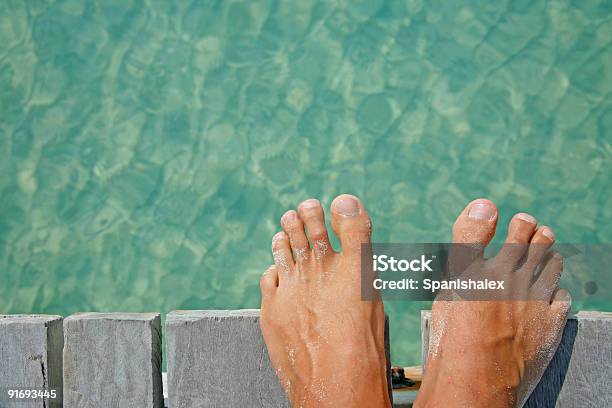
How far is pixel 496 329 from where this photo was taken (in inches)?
57.3

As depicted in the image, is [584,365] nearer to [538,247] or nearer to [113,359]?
[538,247]

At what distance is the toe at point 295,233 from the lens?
5.45 ft

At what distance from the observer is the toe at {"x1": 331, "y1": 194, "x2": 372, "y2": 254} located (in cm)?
157

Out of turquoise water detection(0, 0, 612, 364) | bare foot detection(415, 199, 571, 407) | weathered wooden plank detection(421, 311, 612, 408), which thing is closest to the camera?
weathered wooden plank detection(421, 311, 612, 408)

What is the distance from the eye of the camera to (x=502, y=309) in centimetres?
150

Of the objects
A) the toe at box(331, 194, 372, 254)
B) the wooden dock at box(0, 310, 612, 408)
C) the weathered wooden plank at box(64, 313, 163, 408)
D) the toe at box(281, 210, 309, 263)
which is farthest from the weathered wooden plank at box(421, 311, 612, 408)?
the weathered wooden plank at box(64, 313, 163, 408)

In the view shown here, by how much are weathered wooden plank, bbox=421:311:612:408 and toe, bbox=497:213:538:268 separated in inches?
10.7

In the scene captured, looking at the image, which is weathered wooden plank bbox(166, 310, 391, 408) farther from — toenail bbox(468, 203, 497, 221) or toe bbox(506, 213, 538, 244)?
toe bbox(506, 213, 538, 244)

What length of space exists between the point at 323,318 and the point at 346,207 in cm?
25

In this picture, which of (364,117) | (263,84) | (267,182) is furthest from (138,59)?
(364,117)

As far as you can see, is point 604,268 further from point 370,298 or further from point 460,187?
point 370,298

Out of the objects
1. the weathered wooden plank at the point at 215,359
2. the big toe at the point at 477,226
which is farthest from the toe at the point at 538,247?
the weathered wooden plank at the point at 215,359

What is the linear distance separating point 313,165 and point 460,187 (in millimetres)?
621

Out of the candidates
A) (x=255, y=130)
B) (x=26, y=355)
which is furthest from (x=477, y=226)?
(x=255, y=130)
